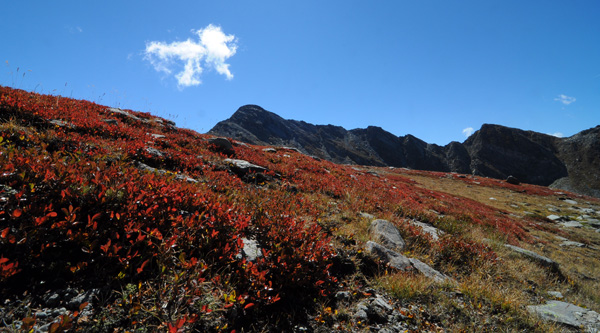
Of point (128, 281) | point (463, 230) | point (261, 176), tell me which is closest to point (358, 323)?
point (128, 281)

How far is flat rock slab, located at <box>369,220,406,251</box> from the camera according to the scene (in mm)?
6516

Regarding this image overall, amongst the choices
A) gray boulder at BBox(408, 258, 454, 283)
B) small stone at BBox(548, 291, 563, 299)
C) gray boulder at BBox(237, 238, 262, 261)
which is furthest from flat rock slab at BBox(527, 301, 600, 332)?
gray boulder at BBox(237, 238, 262, 261)

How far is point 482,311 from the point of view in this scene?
14.8ft

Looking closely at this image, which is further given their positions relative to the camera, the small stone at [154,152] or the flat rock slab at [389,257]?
the small stone at [154,152]

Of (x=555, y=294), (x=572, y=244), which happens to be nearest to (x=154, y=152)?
(x=555, y=294)

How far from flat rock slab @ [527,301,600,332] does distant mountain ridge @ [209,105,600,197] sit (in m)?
144

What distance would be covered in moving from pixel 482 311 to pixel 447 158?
22303 cm

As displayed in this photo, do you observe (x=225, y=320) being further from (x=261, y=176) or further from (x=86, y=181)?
(x=261, y=176)

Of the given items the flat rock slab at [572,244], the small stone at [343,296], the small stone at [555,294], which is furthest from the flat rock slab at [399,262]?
the flat rock slab at [572,244]

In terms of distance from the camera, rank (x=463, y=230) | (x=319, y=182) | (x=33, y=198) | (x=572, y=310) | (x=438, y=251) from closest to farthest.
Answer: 1. (x=33, y=198)
2. (x=572, y=310)
3. (x=438, y=251)
4. (x=463, y=230)
5. (x=319, y=182)

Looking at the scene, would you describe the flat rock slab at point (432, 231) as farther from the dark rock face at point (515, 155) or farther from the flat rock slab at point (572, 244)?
the dark rock face at point (515, 155)

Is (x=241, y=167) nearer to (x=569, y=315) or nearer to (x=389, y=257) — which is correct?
(x=389, y=257)

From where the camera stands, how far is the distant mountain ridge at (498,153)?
4862 inches

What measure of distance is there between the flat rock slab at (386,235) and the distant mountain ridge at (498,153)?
141 m
